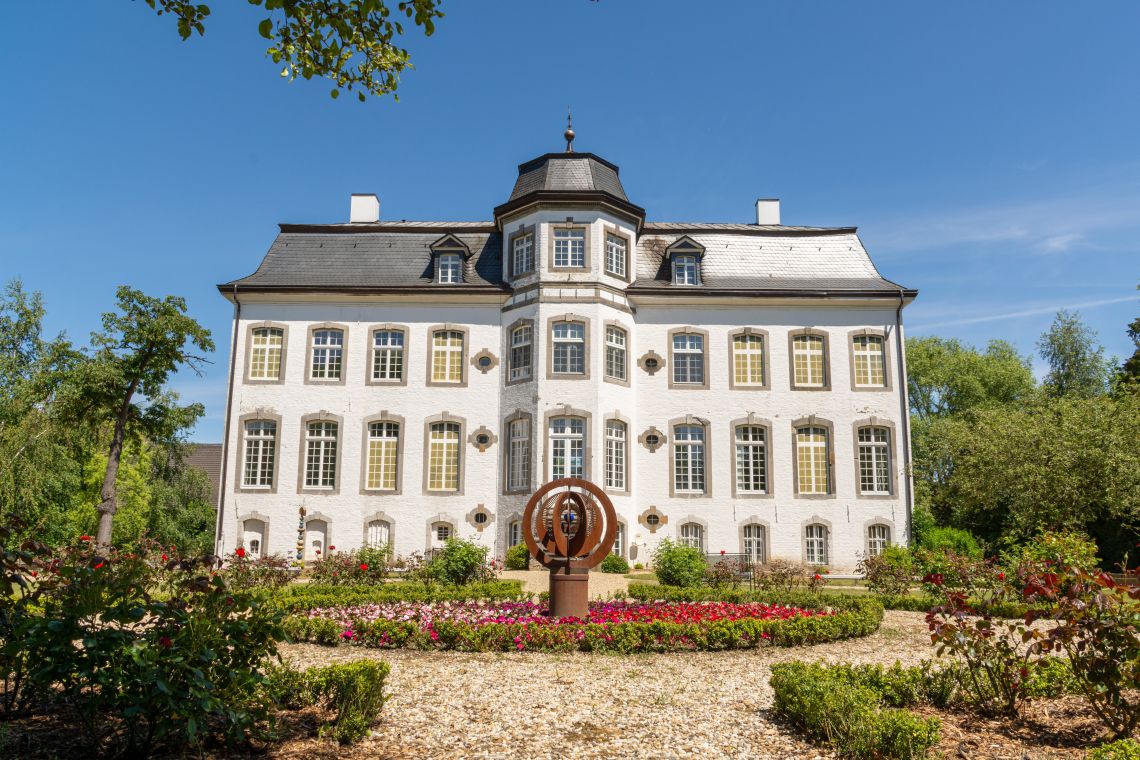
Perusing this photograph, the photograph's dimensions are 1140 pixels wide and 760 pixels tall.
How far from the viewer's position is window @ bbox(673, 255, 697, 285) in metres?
26.0

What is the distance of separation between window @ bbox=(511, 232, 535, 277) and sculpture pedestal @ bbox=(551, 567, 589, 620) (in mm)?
14323

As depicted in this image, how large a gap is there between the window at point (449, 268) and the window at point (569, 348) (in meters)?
3.98

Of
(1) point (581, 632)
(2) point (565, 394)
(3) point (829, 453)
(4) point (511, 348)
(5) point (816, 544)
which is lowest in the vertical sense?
(1) point (581, 632)

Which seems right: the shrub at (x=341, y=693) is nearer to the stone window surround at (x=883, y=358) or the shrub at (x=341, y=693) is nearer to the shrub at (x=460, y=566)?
the shrub at (x=460, y=566)

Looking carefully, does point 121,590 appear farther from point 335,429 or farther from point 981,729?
point 335,429

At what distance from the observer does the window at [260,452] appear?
2455cm

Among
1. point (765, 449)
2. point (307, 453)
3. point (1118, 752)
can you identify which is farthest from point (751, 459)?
point (1118, 752)

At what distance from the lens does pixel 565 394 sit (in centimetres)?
2362

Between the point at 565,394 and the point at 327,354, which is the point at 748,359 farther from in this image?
the point at 327,354

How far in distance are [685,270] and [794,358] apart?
4372 millimetres

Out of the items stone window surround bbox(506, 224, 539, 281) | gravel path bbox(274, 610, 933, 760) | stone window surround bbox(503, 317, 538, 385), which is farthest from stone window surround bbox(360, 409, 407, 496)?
gravel path bbox(274, 610, 933, 760)

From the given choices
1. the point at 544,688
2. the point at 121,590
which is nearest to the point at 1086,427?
the point at 544,688

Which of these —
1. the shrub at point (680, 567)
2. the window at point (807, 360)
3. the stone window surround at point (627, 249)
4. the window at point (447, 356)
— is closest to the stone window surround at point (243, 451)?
the window at point (447, 356)

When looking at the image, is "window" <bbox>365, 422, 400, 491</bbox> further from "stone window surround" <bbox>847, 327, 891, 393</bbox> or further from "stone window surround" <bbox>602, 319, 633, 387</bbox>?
"stone window surround" <bbox>847, 327, 891, 393</bbox>
